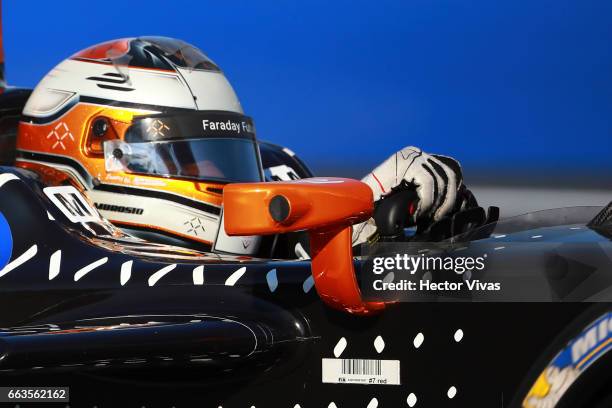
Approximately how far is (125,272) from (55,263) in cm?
16

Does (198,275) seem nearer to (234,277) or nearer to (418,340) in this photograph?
(234,277)

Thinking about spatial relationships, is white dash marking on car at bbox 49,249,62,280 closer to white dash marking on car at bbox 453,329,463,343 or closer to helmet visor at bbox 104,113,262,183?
helmet visor at bbox 104,113,262,183

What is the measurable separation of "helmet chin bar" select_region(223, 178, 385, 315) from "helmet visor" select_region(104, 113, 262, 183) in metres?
1.07

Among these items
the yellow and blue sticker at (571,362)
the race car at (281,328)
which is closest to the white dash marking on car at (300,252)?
the race car at (281,328)

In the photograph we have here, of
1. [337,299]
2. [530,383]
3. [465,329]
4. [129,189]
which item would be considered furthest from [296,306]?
[129,189]

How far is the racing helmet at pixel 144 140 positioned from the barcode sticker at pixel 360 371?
94 centimetres

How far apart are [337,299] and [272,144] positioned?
190cm

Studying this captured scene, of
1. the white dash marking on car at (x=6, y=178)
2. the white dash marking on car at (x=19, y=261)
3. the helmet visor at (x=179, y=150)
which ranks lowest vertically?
the white dash marking on car at (x=19, y=261)

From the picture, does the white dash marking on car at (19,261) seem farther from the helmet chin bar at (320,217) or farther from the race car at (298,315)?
the helmet chin bar at (320,217)

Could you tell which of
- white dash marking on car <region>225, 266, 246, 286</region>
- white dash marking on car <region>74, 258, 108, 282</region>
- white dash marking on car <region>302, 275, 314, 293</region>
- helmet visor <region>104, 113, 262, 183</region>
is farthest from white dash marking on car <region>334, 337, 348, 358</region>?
helmet visor <region>104, 113, 262, 183</region>

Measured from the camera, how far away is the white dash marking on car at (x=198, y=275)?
2.13 m

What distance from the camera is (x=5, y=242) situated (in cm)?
231

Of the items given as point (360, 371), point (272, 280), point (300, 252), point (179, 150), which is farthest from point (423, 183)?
point (360, 371)

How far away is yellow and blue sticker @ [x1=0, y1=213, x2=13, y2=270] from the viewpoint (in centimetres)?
228
